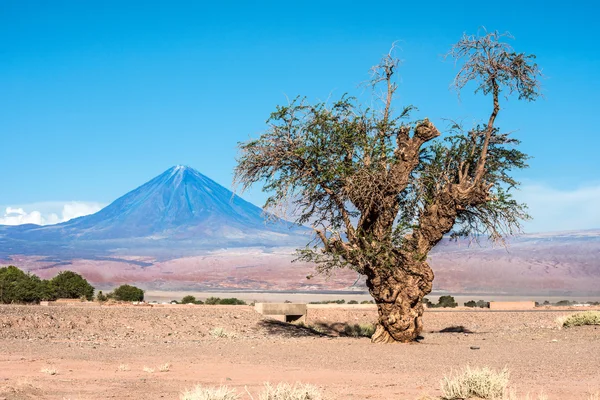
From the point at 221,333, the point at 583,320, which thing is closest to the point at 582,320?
the point at 583,320

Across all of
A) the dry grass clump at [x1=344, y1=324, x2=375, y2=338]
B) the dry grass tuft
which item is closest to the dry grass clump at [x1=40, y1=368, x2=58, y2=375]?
the dry grass tuft

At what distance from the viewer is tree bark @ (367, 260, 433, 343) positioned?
76.4 ft

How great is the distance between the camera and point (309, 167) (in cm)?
2361

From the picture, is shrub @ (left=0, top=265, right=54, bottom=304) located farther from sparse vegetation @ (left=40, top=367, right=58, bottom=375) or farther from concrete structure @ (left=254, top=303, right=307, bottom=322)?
sparse vegetation @ (left=40, top=367, right=58, bottom=375)

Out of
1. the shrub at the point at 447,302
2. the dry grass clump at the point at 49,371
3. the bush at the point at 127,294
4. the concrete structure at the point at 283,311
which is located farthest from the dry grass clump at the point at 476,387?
the shrub at the point at 447,302

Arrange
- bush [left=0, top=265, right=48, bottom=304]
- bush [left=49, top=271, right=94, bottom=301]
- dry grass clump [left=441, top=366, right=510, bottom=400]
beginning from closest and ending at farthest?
dry grass clump [left=441, top=366, right=510, bottom=400]
bush [left=0, top=265, right=48, bottom=304]
bush [left=49, top=271, right=94, bottom=301]

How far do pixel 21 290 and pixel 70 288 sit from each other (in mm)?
7125

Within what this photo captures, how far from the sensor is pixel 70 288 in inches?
1983

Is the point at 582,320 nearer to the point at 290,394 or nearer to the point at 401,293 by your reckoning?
the point at 401,293

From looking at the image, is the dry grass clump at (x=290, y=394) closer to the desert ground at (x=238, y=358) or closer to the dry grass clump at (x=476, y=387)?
the desert ground at (x=238, y=358)

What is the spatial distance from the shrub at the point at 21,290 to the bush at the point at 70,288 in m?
1.75

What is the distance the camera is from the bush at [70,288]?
49.7 m

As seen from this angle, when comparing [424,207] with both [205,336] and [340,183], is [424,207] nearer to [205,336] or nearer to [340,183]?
[340,183]

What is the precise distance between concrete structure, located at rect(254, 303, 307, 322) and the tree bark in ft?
42.1
